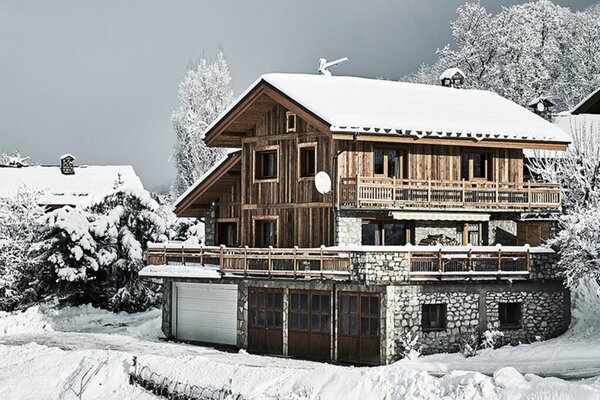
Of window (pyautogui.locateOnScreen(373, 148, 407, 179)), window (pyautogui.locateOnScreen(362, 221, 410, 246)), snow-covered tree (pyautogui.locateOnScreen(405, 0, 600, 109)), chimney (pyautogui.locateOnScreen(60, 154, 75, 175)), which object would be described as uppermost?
snow-covered tree (pyautogui.locateOnScreen(405, 0, 600, 109))

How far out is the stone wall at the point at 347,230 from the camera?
33.1 metres

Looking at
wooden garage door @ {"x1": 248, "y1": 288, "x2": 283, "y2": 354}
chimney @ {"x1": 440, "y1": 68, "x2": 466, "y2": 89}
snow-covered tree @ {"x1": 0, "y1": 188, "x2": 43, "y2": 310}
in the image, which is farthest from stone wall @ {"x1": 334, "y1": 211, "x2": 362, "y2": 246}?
snow-covered tree @ {"x1": 0, "y1": 188, "x2": 43, "y2": 310}

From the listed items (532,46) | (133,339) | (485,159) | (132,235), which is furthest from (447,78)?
(532,46)

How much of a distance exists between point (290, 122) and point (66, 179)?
35.5 m

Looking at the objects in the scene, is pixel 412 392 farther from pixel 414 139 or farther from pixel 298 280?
pixel 414 139

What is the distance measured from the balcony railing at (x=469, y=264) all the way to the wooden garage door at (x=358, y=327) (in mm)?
1611

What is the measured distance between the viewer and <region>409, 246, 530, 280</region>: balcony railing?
30.4m

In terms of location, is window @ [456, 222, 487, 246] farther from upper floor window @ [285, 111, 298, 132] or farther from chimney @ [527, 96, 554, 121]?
chimney @ [527, 96, 554, 121]

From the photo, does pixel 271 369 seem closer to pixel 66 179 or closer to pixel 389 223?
pixel 389 223

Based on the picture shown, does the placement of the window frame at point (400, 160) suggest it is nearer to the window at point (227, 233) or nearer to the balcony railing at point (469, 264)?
the balcony railing at point (469, 264)

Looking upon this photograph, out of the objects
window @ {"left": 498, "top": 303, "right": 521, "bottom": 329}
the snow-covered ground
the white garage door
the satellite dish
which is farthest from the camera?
the white garage door

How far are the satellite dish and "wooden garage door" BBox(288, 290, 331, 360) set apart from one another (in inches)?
141

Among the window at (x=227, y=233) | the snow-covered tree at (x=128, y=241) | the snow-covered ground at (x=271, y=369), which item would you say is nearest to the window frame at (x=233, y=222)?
the window at (x=227, y=233)

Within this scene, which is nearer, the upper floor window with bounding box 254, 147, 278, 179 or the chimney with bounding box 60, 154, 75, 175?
the upper floor window with bounding box 254, 147, 278, 179
